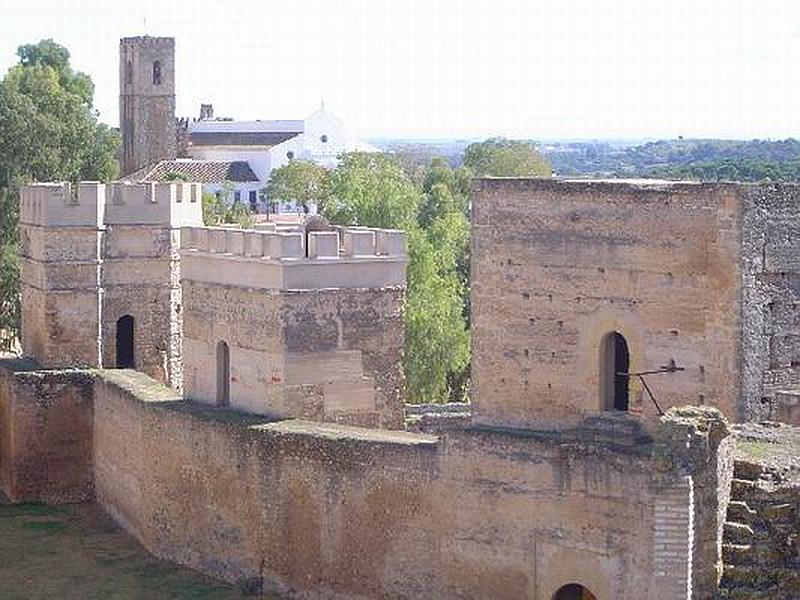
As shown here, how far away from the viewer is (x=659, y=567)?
16594mm

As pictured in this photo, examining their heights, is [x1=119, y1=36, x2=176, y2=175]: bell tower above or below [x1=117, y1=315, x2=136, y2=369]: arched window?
above

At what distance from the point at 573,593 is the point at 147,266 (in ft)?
41.8

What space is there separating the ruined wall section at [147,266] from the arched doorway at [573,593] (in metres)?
12.2

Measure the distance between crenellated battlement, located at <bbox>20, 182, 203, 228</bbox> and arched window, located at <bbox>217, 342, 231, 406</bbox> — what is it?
4.75 metres

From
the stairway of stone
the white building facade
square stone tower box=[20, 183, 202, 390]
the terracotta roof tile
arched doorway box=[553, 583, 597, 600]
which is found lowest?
arched doorway box=[553, 583, 597, 600]

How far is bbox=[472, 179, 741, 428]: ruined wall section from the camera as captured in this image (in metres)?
18.9

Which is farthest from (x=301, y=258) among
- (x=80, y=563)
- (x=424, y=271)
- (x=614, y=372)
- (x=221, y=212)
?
(x=221, y=212)

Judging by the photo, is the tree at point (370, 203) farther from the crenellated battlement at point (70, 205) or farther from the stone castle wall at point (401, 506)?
the stone castle wall at point (401, 506)

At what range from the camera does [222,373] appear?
80.0 ft

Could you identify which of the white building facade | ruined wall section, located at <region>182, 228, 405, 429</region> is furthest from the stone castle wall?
the white building facade

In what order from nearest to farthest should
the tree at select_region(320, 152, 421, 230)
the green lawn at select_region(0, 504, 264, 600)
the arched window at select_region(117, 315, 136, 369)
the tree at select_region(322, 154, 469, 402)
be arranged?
1. the green lawn at select_region(0, 504, 264, 600)
2. the arched window at select_region(117, 315, 136, 369)
3. the tree at select_region(322, 154, 469, 402)
4. the tree at select_region(320, 152, 421, 230)

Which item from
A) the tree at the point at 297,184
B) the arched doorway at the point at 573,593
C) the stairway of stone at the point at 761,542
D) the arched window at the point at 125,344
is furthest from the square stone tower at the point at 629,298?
the tree at the point at 297,184

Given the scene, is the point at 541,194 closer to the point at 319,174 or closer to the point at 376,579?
the point at 376,579

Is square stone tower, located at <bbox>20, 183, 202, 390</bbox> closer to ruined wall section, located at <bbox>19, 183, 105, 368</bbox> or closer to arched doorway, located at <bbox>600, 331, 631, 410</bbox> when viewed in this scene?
ruined wall section, located at <bbox>19, 183, 105, 368</bbox>
